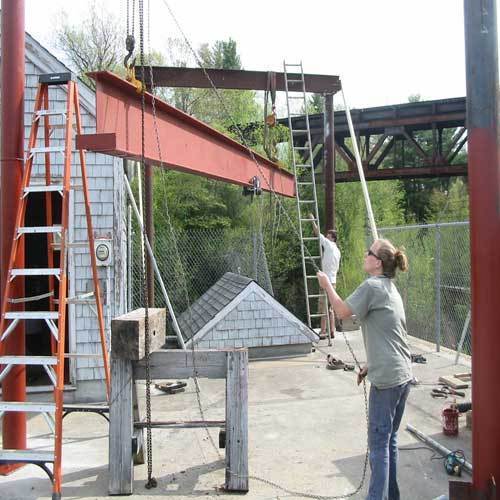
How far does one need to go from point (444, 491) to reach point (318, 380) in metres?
3.55

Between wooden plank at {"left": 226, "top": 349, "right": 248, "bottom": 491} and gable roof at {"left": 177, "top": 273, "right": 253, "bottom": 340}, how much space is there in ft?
13.9

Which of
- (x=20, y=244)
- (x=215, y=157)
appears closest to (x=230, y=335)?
(x=215, y=157)

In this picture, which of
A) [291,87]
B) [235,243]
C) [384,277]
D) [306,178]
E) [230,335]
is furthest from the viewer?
[306,178]

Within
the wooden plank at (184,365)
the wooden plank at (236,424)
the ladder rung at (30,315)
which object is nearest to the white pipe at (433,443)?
A: the wooden plank at (236,424)

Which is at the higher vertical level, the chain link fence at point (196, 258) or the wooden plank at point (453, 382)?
the chain link fence at point (196, 258)

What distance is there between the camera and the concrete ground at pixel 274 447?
431 centimetres

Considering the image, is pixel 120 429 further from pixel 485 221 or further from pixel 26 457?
pixel 485 221

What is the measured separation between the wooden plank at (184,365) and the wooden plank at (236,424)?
12 centimetres

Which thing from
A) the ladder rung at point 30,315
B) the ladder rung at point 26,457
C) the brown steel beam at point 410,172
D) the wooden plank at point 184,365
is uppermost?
the brown steel beam at point 410,172

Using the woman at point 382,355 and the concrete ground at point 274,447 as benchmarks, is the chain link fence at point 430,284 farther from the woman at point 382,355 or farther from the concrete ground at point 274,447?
the woman at point 382,355

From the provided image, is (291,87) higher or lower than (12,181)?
higher

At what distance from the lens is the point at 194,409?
6.49 m

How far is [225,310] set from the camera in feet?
29.5

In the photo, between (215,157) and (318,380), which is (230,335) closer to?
(318,380)
